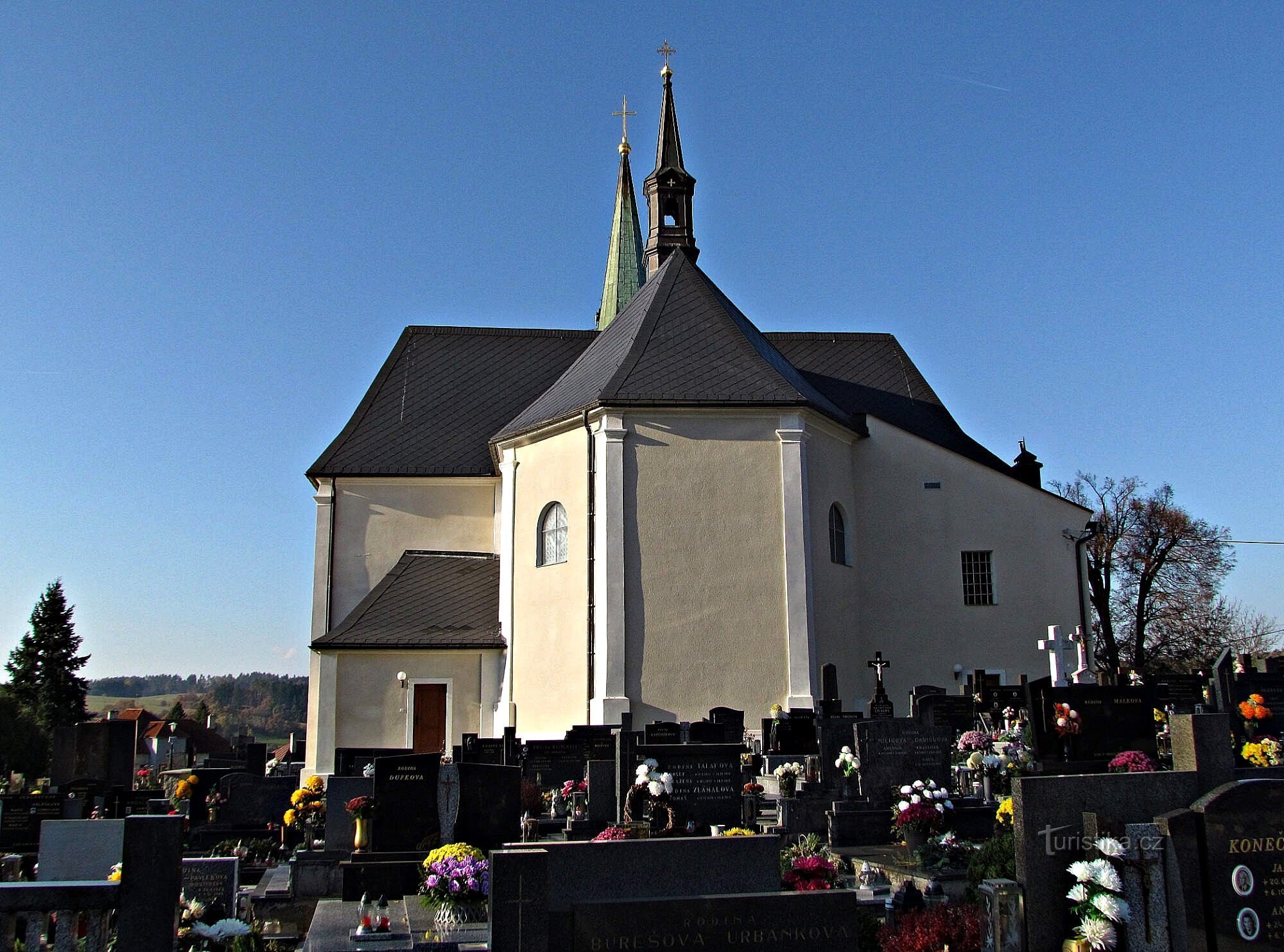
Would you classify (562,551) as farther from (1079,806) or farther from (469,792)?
(1079,806)

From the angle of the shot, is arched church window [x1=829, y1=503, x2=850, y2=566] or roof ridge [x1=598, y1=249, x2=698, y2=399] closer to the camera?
roof ridge [x1=598, y1=249, x2=698, y2=399]

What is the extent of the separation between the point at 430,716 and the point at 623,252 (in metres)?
21.5

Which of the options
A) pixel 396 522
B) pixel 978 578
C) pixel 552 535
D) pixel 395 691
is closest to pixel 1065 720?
pixel 552 535

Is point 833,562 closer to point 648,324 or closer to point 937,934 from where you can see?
point 648,324

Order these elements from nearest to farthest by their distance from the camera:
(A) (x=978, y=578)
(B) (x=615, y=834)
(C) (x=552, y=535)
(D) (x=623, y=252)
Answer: (B) (x=615, y=834)
(C) (x=552, y=535)
(A) (x=978, y=578)
(D) (x=623, y=252)

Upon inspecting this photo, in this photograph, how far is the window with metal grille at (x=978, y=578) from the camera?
26172 mm

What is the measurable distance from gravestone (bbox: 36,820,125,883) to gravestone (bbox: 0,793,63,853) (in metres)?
3.26

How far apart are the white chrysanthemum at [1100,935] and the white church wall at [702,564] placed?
14.5 m

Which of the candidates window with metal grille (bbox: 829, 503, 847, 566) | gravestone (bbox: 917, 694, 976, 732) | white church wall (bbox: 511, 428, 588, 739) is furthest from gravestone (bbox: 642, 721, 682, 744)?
window with metal grille (bbox: 829, 503, 847, 566)

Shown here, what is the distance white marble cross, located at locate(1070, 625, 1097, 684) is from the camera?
23172 mm

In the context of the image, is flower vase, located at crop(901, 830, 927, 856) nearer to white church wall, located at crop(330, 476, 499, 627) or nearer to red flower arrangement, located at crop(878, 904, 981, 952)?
red flower arrangement, located at crop(878, 904, 981, 952)

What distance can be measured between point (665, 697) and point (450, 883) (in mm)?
12693

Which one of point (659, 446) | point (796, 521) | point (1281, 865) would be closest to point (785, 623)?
point (796, 521)

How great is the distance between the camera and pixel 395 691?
24750 millimetres
